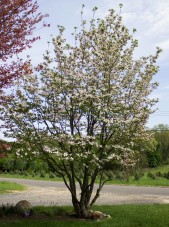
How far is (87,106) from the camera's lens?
909 cm

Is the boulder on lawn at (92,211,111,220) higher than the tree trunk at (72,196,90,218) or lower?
lower

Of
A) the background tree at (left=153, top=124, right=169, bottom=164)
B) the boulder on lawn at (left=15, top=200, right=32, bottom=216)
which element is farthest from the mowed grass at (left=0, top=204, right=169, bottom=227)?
the background tree at (left=153, top=124, right=169, bottom=164)

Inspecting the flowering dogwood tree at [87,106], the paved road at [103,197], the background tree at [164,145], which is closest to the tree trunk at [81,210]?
the flowering dogwood tree at [87,106]

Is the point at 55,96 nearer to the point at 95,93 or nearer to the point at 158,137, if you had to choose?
the point at 95,93

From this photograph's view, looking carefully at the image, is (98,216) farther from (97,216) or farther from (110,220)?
(110,220)

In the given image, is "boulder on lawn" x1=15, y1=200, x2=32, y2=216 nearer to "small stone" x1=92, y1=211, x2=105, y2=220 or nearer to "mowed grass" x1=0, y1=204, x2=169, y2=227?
"mowed grass" x1=0, y1=204, x2=169, y2=227

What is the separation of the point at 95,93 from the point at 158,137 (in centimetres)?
4948

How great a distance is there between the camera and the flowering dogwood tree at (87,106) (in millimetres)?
9164

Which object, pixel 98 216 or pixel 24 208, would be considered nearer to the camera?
pixel 98 216

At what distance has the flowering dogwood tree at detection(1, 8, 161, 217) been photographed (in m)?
9.16

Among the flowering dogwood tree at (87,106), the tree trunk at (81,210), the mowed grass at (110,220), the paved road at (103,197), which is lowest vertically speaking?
the paved road at (103,197)

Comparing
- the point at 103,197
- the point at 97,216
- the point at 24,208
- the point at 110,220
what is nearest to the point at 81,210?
the point at 97,216

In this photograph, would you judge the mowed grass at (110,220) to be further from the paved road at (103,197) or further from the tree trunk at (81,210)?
the paved road at (103,197)

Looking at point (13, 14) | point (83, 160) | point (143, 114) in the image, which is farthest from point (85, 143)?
point (13, 14)
